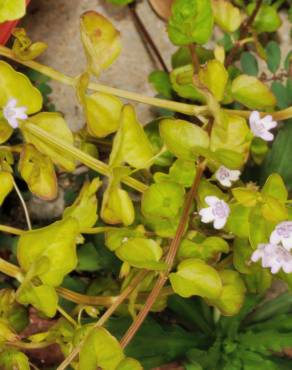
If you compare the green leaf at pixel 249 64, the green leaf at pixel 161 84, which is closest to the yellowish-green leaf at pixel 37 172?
the green leaf at pixel 161 84

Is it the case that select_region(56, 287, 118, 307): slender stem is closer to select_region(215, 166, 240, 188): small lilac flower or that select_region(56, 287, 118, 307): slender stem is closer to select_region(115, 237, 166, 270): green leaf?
select_region(115, 237, 166, 270): green leaf

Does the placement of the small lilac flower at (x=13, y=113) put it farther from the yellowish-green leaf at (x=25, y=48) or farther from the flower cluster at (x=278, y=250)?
the flower cluster at (x=278, y=250)

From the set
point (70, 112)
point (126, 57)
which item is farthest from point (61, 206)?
point (126, 57)

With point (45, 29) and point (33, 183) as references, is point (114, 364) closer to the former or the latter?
point (33, 183)

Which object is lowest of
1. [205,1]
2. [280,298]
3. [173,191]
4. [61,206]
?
[280,298]

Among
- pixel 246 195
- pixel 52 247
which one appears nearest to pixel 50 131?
pixel 52 247

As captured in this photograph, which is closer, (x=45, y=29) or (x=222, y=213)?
(x=222, y=213)

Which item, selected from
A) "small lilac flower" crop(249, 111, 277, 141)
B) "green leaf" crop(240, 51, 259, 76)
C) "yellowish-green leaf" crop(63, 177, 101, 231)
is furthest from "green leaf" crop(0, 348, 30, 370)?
"green leaf" crop(240, 51, 259, 76)
